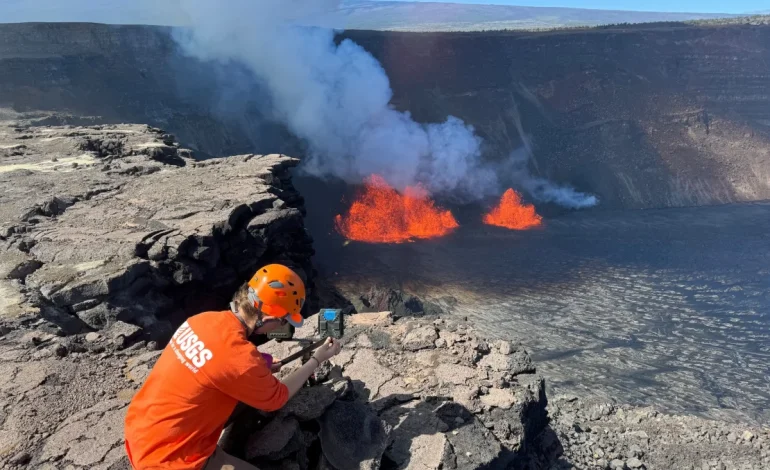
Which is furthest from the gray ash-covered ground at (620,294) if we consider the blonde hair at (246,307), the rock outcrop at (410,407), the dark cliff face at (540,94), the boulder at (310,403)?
the blonde hair at (246,307)

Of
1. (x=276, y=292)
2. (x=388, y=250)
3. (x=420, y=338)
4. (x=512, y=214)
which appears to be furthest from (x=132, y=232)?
(x=512, y=214)

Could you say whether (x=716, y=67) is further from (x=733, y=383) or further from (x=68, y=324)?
(x=68, y=324)

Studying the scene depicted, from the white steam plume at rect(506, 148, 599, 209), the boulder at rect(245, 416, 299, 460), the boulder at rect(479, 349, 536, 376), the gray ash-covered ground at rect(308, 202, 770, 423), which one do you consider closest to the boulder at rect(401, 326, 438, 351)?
the boulder at rect(479, 349, 536, 376)

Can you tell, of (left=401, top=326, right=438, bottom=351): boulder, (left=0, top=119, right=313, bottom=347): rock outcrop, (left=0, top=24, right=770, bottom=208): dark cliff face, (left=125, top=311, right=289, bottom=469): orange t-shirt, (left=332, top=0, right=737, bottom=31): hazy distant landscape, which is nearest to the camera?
(left=125, top=311, right=289, bottom=469): orange t-shirt

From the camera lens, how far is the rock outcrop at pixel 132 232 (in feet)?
22.2

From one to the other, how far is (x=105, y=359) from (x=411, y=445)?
342 centimetres

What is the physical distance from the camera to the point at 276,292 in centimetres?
303

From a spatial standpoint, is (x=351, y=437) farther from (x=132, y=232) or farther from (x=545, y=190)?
(x=545, y=190)

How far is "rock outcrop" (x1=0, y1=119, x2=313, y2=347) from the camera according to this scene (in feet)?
22.2

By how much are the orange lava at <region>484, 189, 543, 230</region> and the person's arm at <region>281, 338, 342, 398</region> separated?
2028cm

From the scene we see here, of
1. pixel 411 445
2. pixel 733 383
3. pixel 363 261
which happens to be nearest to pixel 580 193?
pixel 363 261

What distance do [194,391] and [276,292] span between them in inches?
27.8

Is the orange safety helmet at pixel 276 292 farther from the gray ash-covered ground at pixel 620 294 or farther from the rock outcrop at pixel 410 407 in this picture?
the gray ash-covered ground at pixel 620 294

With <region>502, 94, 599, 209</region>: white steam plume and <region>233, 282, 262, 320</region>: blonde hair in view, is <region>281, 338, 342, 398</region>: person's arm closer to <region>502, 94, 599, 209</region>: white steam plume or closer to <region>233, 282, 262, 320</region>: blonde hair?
<region>233, 282, 262, 320</region>: blonde hair
